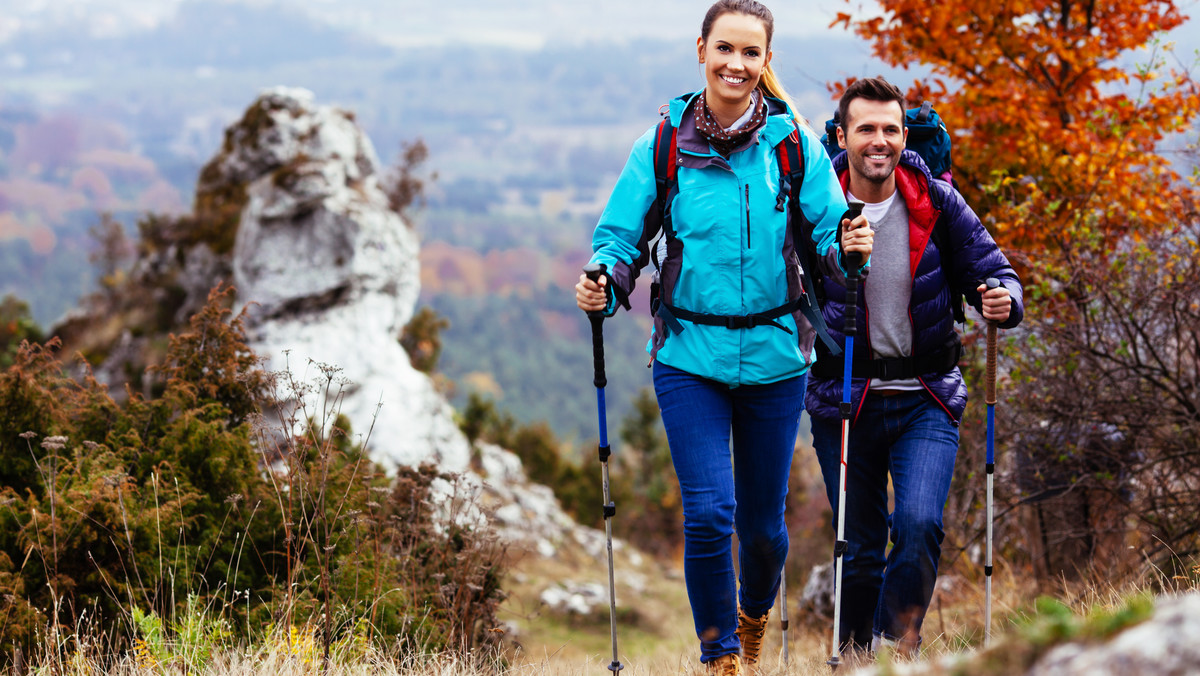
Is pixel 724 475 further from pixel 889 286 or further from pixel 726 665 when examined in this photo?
pixel 889 286

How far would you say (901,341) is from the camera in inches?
154

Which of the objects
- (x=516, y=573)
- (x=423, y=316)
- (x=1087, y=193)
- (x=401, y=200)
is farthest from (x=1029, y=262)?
(x=423, y=316)

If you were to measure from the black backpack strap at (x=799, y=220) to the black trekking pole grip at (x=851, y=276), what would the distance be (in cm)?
9

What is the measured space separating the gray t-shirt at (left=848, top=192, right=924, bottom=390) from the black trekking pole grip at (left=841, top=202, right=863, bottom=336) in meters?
0.20

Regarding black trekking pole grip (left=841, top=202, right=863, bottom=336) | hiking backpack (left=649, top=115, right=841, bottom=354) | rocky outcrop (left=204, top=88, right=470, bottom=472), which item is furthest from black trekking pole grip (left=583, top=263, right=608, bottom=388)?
rocky outcrop (left=204, top=88, right=470, bottom=472)

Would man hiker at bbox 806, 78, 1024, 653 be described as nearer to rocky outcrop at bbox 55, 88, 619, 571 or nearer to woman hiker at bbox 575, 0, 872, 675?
woman hiker at bbox 575, 0, 872, 675

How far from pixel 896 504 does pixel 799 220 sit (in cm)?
117

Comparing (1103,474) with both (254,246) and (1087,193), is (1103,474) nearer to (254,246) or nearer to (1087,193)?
(1087,193)

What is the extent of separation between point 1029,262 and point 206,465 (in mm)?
4778

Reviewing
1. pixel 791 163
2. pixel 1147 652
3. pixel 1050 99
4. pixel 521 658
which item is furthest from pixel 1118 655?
pixel 1050 99

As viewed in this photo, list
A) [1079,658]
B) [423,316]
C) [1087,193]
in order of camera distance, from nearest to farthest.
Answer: [1079,658] → [1087,193] → [423,316]

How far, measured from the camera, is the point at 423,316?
2780cm

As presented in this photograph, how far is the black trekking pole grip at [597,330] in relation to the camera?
3.54 m

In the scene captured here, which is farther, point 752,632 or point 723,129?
point 752,632
